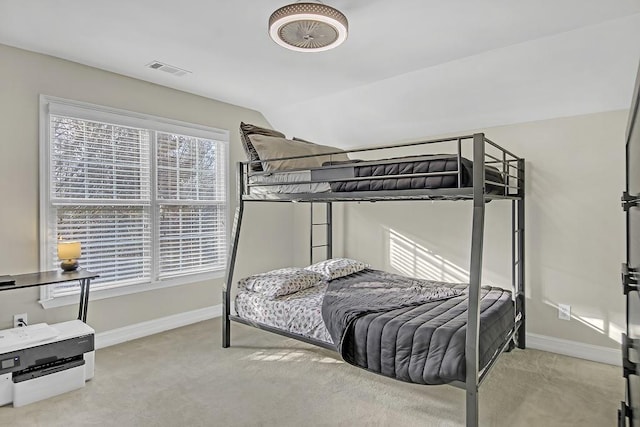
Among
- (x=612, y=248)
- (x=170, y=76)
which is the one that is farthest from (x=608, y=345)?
(x=170, y=76)

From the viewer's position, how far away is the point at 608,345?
301 cm

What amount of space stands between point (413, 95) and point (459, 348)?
237 cm

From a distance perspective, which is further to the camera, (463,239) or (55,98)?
(463,239)

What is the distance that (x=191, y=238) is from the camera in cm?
409

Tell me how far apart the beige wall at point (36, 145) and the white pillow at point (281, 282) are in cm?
99

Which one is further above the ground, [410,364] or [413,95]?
[413,95]

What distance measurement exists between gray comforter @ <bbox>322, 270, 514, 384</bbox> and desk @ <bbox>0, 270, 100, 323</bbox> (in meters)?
1.86

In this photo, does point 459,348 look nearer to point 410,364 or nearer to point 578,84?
point 410,364

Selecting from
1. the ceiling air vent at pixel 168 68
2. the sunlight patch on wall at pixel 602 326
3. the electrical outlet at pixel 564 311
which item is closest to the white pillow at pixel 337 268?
the electrical outlet at pixel 564 311

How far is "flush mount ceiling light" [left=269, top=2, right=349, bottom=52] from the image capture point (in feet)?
6.97

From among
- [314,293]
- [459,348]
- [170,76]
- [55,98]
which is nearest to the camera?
[459,348]

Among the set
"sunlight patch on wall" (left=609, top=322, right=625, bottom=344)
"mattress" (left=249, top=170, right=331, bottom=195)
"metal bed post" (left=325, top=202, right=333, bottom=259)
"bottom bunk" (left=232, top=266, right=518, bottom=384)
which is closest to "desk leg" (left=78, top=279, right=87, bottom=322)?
"bottom bunk" (left=232, top=266, right=518, bottom=384)

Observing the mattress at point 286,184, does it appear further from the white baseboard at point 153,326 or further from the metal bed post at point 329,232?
the white baseboard at point 153,326

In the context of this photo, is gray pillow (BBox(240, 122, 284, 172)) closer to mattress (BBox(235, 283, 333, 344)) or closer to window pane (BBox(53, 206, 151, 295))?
mattress (BBox(235, 283, 333, 344))
